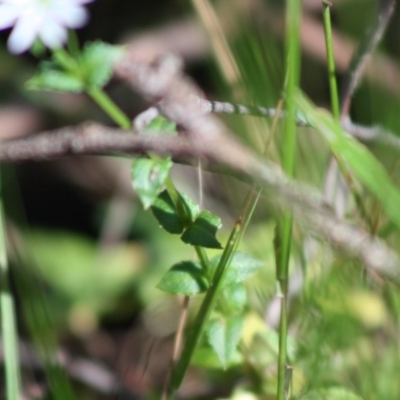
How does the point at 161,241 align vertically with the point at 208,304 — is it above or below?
below

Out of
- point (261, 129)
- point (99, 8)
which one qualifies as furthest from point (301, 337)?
point (99, 8)

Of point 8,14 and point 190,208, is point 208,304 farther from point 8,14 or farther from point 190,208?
point 8,14

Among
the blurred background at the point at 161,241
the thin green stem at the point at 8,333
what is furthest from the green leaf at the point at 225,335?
the thin green stem at the point at 8,333

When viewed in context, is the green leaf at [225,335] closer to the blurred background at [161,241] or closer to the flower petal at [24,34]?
the blurred background at [161,241]

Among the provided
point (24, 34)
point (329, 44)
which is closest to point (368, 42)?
point (329, 44)

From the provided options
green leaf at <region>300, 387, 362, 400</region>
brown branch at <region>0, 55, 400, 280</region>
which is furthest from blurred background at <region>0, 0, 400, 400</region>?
brown branch at <region>0, 55, 400, 280</region>
